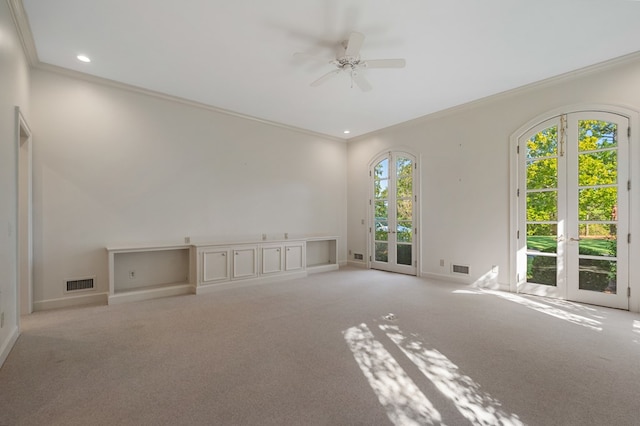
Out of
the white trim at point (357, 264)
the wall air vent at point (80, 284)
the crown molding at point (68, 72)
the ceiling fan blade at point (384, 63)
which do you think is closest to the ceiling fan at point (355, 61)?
the ceiling fan blade at point (384, 63)

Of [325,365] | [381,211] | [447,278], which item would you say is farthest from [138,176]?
[447,278]

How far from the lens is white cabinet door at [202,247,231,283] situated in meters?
4.71

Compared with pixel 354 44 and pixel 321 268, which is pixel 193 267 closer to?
pixel 321 268

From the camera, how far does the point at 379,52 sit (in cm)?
359

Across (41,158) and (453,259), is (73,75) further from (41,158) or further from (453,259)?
(453,259)

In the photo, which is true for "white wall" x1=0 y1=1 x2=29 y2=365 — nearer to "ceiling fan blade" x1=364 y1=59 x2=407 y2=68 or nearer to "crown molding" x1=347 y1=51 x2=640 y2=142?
"ceiling fan blade" x1=364 y1=59 x2=407 y2=68

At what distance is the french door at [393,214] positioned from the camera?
20.2ft

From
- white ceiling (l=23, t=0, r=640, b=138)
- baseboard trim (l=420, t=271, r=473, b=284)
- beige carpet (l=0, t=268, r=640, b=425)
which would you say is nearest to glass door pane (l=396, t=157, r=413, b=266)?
baseboard trim (l=420, t=271, r=473, b=284)

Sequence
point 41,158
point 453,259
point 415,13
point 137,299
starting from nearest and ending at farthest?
point 415,13 < point 41,158 < point 137,299 < point 453,259

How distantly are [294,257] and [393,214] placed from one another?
93.0 inches

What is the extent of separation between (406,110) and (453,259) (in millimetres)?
2941

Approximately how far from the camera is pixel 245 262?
16.9 feet

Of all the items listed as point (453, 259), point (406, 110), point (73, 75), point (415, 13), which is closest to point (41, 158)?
point (73, 75)

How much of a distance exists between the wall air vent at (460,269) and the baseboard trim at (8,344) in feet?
19.5
